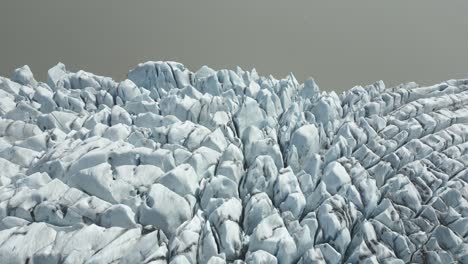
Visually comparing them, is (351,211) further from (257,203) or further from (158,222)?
(158,222)

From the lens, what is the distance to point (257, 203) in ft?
12.4

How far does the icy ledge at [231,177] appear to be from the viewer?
11.5 feet

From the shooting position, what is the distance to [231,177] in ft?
13.4

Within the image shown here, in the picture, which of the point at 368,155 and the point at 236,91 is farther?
the point at 236,91

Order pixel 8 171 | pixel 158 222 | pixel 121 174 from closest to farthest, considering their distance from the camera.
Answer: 1. pixel 158 222
2. pixel 121 174
3. pixel 8 171

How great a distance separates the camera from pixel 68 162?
4.15m

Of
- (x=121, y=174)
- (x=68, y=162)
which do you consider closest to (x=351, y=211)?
(x=121, y=174)

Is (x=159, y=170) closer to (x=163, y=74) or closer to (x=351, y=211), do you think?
(x=351, y=211)

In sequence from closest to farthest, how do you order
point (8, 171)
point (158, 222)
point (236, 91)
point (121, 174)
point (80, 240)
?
point (80, 240)
point (158, 222)
point (121, 174)
point (8, 171)
point (236, 91)

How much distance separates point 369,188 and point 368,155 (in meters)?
0.54

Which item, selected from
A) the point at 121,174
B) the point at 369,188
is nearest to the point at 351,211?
the point at 369,188

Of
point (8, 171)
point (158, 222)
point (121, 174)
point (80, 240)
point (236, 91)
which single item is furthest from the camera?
point (236, 91)

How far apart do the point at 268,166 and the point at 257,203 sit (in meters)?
0.48

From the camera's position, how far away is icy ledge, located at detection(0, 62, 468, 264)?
11.5 feet
